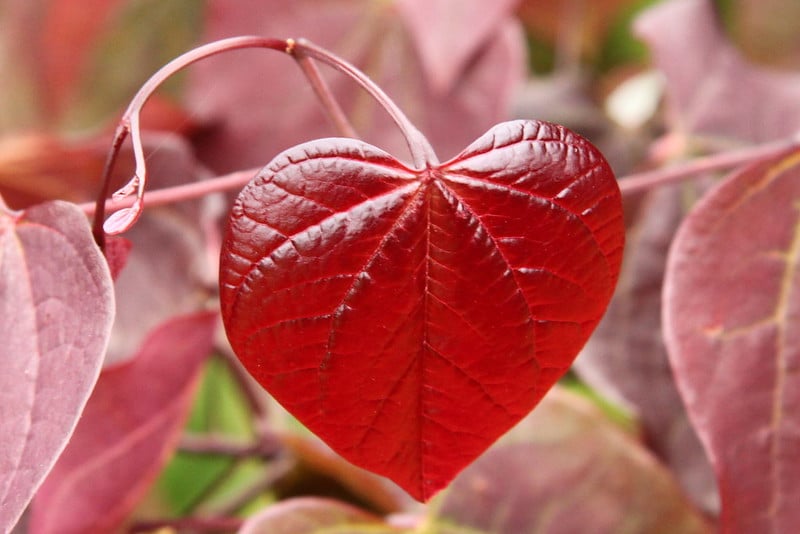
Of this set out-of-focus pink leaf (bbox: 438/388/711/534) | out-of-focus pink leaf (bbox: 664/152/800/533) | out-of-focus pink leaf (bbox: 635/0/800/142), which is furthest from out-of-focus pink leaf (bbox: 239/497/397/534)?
out-of-focus pink leaf (bbox: 635/0/800/142)

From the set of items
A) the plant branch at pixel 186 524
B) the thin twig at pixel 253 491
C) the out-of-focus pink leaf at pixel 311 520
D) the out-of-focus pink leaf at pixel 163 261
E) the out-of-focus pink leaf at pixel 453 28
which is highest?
the out-of-focus pink leaf at pixel 453 28

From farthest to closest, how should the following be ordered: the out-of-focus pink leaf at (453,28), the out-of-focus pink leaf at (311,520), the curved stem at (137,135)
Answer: the out-of-focus pink leaf at (453,28)
the out-of-focus pink leaf at (311,520)
the curved stem at (137,135)

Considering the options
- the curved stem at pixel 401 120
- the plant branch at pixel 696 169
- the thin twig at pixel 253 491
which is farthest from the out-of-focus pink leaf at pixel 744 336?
the thin twig at pixel 253 491

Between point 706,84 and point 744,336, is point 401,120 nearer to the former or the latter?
point 744,336

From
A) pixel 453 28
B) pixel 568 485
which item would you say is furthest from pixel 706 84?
pixel 568 485

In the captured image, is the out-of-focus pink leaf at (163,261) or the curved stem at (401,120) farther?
the out-of-focus pink leaf at (163,261)

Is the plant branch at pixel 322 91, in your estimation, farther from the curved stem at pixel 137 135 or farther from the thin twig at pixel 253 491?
the thin twig at pixel 253 491

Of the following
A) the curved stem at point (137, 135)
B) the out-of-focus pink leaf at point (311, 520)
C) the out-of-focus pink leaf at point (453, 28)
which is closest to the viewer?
the curved stem at point (137, 135)
